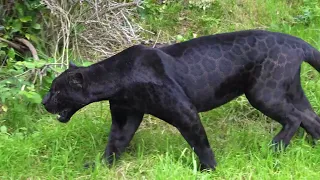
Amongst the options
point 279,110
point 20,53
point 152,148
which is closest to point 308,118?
point 279,110

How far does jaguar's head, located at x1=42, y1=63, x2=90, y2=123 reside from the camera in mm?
4543

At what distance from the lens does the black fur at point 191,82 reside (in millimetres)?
4516

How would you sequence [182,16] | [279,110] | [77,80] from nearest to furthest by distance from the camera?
[77,80]
[279,110]
[182,16]

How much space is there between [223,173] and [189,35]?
124 inches

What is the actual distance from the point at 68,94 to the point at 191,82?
3.09 feet

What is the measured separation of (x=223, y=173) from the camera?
4617 millimetres

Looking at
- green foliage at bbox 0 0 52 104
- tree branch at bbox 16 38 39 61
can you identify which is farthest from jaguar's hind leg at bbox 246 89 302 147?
tree branch at bbox 16 38 39 61

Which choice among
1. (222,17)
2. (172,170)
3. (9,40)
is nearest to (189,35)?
(222,17)

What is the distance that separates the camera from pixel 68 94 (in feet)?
15.0

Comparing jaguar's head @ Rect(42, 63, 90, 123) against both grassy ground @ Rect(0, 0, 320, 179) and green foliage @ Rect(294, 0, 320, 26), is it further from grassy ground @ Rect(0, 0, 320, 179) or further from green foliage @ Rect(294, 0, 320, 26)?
green foliage @ Rect(294, 0, 320, 26)

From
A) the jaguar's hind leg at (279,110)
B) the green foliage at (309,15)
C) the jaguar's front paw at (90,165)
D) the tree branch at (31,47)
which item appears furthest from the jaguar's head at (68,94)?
the green foliage at (309,15)

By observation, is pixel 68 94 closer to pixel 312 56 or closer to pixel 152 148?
pixel 152 148

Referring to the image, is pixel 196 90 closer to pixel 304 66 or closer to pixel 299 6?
pixel 304 66

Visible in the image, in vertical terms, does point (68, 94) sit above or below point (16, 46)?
above
